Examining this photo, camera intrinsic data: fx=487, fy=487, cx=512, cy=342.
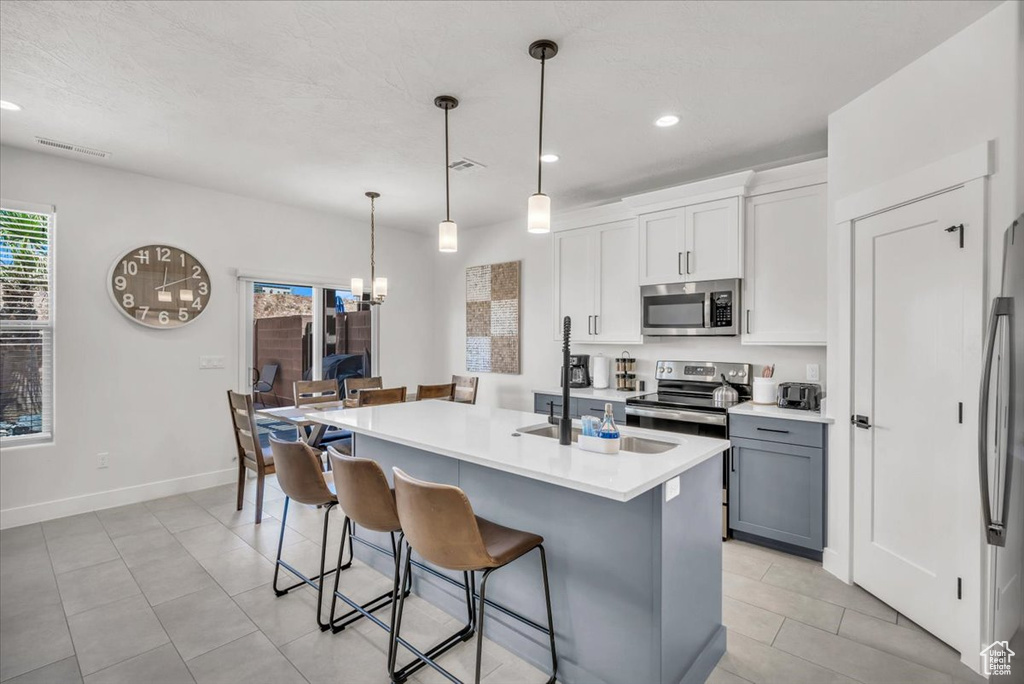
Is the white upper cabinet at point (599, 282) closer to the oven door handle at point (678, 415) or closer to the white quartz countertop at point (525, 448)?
the oven door handle at point (678, 415)

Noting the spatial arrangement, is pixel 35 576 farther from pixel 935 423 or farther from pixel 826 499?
pixel 935 423

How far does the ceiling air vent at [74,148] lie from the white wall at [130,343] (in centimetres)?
29

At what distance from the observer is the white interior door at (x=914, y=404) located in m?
2.10

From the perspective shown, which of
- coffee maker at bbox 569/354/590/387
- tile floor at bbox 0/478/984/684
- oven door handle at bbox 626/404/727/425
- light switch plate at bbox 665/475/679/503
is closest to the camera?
light switch plate at bbox 665/475/679/503

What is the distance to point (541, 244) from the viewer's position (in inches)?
203

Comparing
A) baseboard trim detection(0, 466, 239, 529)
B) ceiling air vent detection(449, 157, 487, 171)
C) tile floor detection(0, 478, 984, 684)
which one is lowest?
tile floor detection(0, 478, 984, 684)

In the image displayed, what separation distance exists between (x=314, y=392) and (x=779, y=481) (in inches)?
151

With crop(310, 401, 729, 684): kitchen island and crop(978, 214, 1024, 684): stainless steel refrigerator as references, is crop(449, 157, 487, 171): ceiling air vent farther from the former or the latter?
crop(978, 214, 1024, 684): stainless steel refrigerator

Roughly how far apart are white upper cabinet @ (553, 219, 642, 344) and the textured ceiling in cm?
65

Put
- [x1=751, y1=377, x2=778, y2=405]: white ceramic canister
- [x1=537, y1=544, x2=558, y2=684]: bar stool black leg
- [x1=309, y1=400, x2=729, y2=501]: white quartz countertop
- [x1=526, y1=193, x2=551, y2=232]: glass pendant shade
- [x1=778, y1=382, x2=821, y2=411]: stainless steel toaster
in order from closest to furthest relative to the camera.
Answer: [x1=309, y1=400, x2=729, y2=501]: white quartz countertop, [x1=537, y1=544, x2=558, y2=684]: bar stool black leg, [x1=526, y1=193, x2=551, y2=232]: glass pendant shade, [x1=778, y1=382, x2=821, y2=411]: stainless steel toaster, [x1=751, y1=377, x2=778, y2=405]: white ceramic canister

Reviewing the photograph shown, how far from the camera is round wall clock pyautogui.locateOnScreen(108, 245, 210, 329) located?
3932mm

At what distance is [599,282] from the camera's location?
438cm

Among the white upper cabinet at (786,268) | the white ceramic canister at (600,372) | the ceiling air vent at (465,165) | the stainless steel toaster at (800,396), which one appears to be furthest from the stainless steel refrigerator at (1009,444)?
the ceiling air vent at (465,165)

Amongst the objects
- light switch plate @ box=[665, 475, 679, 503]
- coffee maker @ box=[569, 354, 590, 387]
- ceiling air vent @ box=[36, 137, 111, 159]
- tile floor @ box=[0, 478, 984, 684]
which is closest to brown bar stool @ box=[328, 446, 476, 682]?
tile floor @ box=[0, 478, 984, 684]
